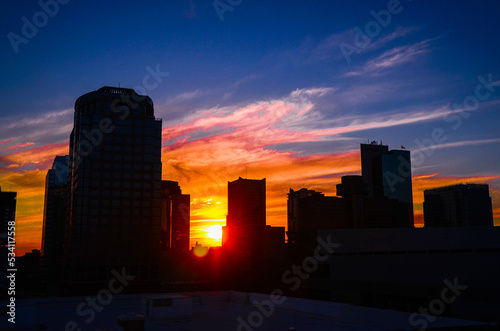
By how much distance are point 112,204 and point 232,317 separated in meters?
167

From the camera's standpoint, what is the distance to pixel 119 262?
186m

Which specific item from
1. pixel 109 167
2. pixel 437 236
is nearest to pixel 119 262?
pixel 109 167

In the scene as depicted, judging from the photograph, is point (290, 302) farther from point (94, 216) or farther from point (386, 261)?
point (94, 216)

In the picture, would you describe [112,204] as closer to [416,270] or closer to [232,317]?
[416,270]

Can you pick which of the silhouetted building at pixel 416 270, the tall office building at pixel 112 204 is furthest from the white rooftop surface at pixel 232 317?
the tall office building at pixel 112 204

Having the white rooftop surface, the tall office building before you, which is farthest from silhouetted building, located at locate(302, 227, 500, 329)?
the tall office building

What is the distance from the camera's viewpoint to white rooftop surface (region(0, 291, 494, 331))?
100ft

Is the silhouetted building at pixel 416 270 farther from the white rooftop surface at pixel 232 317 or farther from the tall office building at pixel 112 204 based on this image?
the tall office building at pixel 112 204

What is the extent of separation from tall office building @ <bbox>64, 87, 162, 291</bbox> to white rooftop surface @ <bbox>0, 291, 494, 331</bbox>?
150 m

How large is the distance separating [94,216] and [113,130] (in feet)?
129

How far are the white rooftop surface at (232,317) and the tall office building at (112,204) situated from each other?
150 m

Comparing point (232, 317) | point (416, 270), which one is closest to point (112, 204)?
point (416, 270)

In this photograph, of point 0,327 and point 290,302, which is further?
point 290,302

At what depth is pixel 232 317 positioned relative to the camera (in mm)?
37125
